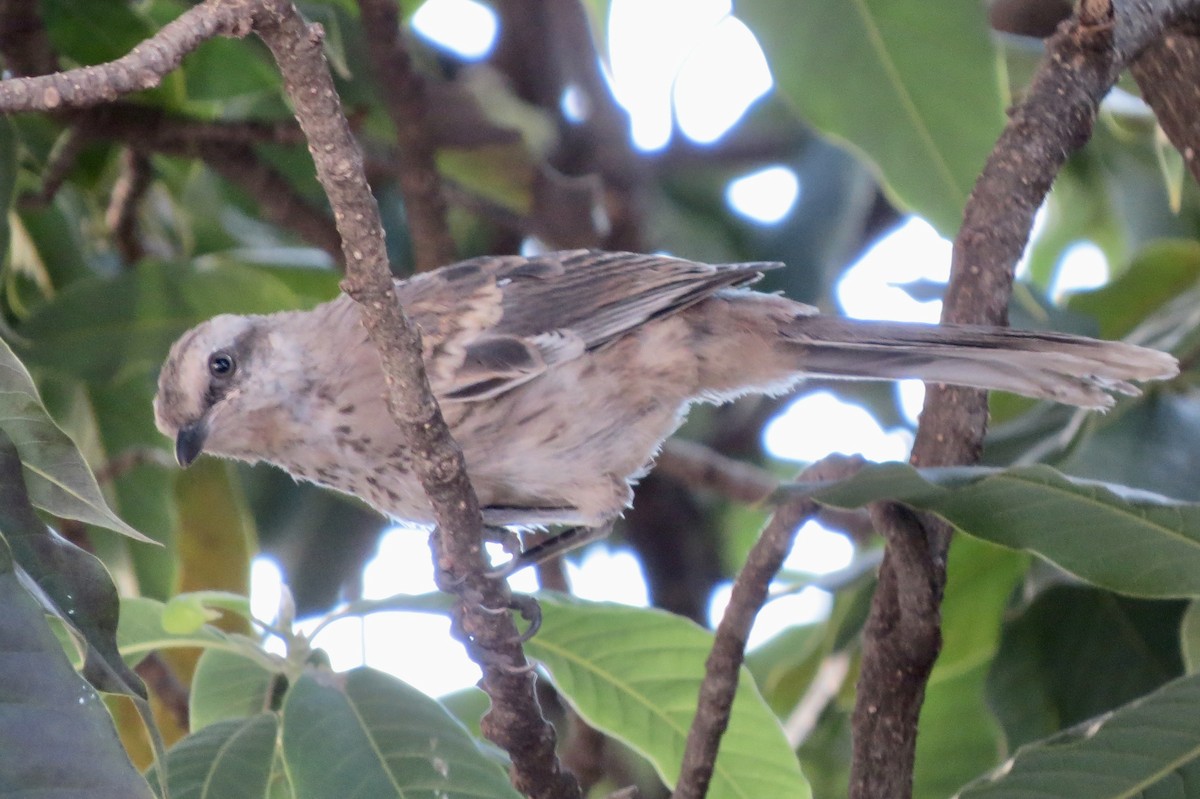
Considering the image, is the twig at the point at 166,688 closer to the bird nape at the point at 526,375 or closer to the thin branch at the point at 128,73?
the bird nape at the point at 526,375

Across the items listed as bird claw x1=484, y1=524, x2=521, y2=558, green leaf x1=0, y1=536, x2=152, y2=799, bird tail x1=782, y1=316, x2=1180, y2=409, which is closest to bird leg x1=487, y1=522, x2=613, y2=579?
bird claw x1=484, y1=524, x2=521, y2=558

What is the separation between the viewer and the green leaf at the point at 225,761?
7.45 ft

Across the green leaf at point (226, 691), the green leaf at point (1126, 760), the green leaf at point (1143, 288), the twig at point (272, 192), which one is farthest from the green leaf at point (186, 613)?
the green leaf at point (1143, 288)

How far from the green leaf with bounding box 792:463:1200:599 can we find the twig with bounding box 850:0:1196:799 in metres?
0.17

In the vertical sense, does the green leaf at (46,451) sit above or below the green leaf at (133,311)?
below

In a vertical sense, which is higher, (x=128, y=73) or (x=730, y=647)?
(x=128, y=73)

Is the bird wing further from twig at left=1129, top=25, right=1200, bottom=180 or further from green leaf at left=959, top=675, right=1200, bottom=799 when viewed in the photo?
green leaf at left=959, top=675, right=1200, bottom=799

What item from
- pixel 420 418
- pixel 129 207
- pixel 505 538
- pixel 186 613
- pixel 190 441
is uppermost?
pixel 129 207

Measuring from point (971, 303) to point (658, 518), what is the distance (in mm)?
2737

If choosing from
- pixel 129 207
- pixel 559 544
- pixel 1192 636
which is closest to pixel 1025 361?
pixel 1192 636

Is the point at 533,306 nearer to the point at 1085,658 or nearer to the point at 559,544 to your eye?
the point at 559,544

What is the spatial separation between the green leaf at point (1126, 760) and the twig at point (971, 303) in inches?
9.0

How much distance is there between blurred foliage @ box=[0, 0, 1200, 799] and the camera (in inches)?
85.4

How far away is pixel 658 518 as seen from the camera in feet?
17.2
